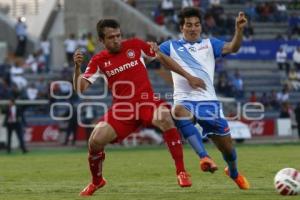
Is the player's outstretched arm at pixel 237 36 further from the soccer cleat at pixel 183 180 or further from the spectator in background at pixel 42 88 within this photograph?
the spectator in background at pixel 42 88

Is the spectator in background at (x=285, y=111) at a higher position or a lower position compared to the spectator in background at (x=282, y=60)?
lower

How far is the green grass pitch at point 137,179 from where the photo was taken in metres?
13.3

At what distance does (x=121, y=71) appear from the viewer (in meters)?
13.5

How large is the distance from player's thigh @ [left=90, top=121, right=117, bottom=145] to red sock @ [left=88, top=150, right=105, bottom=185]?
33cm

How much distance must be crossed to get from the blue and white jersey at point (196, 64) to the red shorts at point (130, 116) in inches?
21.8

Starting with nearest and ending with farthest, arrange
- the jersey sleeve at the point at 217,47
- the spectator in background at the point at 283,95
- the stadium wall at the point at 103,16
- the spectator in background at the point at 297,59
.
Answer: the jersey sleeve at the point at 217,47 < the spectator in background at the point at 283,95 < the spectator in background at the point at 297,59 < the stadium wall at the point at 103,16

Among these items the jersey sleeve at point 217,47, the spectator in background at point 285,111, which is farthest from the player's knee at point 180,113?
the spectator in background at point 285,111

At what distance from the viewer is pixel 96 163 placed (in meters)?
13.7

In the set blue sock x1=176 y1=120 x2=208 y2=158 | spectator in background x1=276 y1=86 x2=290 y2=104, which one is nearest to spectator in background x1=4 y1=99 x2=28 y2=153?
spectator in background x1=276 y1=86 x2=290 y2=104

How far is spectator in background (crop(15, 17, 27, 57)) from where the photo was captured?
140 feet

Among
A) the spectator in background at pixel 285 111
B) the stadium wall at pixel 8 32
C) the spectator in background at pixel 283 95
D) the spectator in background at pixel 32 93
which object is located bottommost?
the spectator in background at pixel 285 111

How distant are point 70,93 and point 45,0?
1190cm

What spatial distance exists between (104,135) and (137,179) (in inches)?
139

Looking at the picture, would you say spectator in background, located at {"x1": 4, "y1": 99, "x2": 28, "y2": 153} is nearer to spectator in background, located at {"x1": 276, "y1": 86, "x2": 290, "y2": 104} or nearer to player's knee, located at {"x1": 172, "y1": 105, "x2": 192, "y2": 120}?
spectator in background, located at {"x1": 276, "y1": 86, "x2": 290, "y2": 104}
